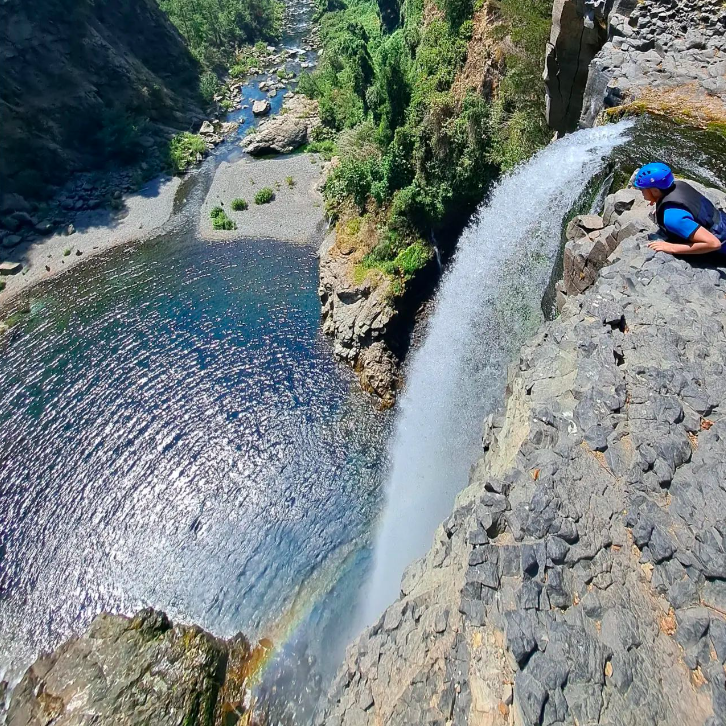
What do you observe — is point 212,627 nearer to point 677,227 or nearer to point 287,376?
point 287,376

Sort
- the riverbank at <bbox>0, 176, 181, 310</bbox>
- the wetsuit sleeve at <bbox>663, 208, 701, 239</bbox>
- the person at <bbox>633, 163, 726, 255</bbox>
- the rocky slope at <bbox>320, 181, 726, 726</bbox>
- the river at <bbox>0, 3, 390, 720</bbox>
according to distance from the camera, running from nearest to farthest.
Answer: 1. the rocky slope at <bbox>320, 181, 726, 726</bbox>
2. the person at <bbox>633, 163, 726, 255</bbox>
3. the wetsuit sleeve at <bbox>663, 208, 701, 239</bbox>
4. the river at <bbox>0, 3, 390, 720</bbox>
5. the riverbank at <bbox>0, 176, 181, 310</bbox>

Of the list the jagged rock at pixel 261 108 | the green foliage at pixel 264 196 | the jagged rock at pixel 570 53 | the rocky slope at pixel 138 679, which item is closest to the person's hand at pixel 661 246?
the jagged rock at pixel 570 53

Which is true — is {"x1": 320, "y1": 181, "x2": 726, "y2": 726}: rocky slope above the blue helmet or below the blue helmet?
below

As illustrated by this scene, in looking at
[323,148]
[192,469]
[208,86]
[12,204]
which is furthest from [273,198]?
[208,86]

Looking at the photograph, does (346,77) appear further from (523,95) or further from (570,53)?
(570,53)

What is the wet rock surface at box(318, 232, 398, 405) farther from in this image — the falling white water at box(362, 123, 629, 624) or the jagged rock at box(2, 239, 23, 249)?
the jagged rock at box(2, 239, 23, 249)

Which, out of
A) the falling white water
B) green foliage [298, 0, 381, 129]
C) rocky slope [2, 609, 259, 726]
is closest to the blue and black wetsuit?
the falling white water
